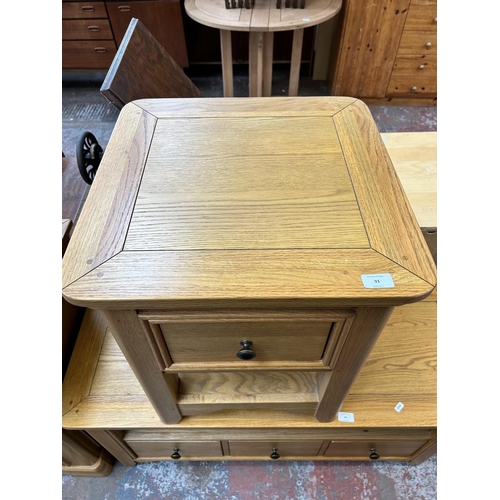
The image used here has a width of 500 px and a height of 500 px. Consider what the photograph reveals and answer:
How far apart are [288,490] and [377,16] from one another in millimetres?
2333

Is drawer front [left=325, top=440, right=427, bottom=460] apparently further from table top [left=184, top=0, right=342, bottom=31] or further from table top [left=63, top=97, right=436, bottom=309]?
A: table top [left=184, top=0, right=342, bottom=31]

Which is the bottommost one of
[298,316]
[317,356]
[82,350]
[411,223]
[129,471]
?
[129,471]

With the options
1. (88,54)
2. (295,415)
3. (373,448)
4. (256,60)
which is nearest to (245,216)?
(295,415)

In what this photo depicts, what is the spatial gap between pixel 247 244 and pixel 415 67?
2300 millimetres

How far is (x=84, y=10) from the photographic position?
7.18 feet

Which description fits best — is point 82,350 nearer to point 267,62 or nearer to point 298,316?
point 298,316

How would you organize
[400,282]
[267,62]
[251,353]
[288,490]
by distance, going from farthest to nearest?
1. [267,62]
2. [288,490]
3. [251,353]
4. [400,282]

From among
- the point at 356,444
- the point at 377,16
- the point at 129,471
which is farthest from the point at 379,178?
the point at 377,16

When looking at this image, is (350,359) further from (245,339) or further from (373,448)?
(373,448)

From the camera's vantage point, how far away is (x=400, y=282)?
0.51 m

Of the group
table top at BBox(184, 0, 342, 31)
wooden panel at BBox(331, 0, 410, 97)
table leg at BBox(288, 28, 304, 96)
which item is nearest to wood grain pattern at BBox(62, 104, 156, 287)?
table top at BBox(184, 0, 342, 31)

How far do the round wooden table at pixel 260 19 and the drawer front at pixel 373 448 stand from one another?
1719 millimetres

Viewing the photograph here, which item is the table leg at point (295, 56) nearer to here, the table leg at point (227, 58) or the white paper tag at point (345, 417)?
the table leg at point (227, 58)

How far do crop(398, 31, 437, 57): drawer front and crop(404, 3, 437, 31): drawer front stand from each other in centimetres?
3
